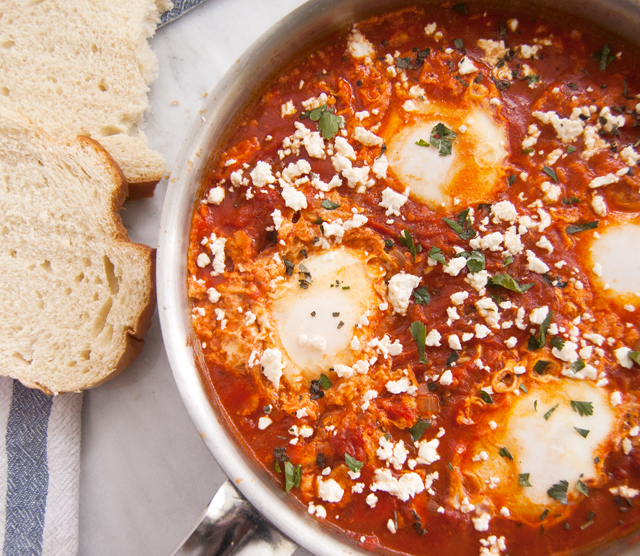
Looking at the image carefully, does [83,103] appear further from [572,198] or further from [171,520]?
[572,198]

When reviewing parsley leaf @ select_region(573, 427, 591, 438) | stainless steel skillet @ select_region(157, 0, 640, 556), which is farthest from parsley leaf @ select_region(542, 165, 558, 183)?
parsley leaf @ select_region(573, 427, 591, 438)

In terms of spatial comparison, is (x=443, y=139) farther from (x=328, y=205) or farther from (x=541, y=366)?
(x=541, y=366)

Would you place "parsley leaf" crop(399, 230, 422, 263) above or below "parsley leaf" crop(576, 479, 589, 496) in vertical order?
above

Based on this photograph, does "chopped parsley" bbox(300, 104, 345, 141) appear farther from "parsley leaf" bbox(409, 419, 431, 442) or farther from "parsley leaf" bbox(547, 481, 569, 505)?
"parsley leaf" bbox(547, 481, 569, 505)

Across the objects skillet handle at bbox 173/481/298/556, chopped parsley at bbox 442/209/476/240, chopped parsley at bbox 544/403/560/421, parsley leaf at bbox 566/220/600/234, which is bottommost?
skillet handle at bbox 173/481/298/556

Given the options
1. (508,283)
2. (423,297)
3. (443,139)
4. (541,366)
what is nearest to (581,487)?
(541,366)

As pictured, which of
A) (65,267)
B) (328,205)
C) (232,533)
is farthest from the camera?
(65,267)

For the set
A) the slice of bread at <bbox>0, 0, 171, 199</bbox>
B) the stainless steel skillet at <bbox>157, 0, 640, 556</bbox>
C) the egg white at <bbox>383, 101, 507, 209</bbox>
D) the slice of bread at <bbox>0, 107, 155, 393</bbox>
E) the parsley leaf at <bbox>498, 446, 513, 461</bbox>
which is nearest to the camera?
the stainless steel skillet at <bbox>157, 0, 640, 556</bbox>

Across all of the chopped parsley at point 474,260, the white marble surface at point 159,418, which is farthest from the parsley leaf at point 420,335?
the white marble surface at point 159,418
